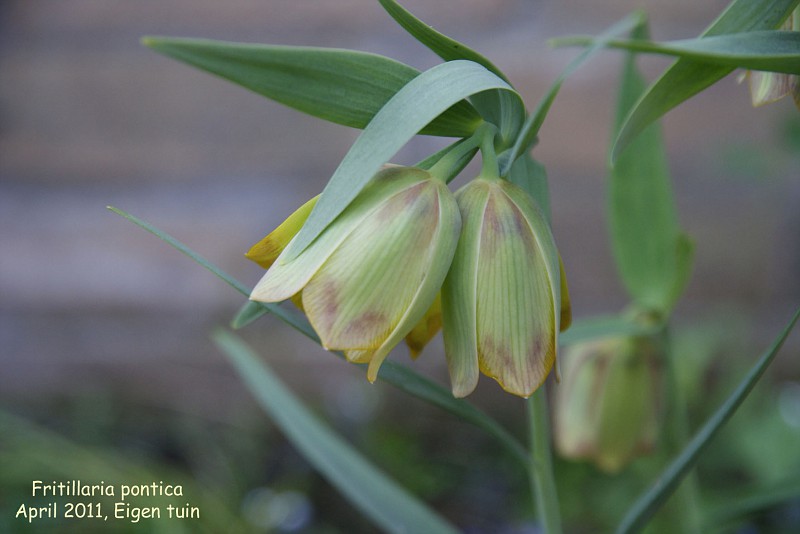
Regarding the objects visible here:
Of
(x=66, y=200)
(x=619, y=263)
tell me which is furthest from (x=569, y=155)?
(x=66, y=200)

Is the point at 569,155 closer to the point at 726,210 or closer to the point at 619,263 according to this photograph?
the point at 726,210

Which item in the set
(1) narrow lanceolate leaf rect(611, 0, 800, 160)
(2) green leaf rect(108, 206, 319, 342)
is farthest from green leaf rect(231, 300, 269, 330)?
(1) narrow lanceolate leaf rect(611, 0, 800, 160)

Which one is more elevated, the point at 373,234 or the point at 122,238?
the point at 373,234

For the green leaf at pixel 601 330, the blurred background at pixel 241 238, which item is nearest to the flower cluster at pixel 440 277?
the green leaf at pixel 601 330

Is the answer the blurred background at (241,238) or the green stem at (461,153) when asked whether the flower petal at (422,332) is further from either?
the blurred background at (241,238)

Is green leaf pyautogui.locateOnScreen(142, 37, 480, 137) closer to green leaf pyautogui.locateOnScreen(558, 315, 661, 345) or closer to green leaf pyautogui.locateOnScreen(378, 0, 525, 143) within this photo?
green leaf pyautogui.locateOnScreen(378, 0, 525, 143)
